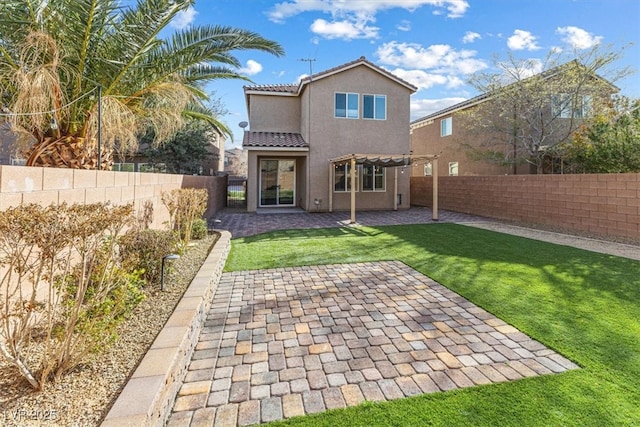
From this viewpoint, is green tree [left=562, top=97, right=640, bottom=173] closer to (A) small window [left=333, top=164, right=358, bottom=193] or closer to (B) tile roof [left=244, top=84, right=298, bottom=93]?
(A) small window [left=333, top=164, right=358, bottom=193]

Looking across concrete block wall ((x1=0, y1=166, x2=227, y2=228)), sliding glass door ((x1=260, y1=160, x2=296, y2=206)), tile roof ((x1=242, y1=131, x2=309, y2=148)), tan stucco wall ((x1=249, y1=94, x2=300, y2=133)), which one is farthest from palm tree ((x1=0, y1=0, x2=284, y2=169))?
sliding glass door ((x1=260, y1=160, x2=296, y2=206))

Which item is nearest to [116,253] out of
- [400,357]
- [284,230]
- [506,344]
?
[400,357]

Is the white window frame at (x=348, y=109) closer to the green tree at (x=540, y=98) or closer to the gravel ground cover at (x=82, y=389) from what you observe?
the green tree at (x=540, y=98)

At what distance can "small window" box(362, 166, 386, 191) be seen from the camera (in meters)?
20.3

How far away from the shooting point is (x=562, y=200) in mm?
13125

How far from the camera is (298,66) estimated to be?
1977 centimetres

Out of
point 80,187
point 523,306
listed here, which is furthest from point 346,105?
point 80,187

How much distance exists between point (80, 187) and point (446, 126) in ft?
89.4

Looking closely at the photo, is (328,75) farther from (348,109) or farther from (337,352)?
(337,352)

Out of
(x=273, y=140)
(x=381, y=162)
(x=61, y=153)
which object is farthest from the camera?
(x=273, y=140)

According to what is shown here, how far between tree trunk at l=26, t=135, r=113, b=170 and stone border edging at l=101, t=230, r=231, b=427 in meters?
4.64

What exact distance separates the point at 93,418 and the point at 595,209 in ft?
49.4

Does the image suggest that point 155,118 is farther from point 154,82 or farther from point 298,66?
point 298,66

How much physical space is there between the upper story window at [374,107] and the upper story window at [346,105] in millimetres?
499
